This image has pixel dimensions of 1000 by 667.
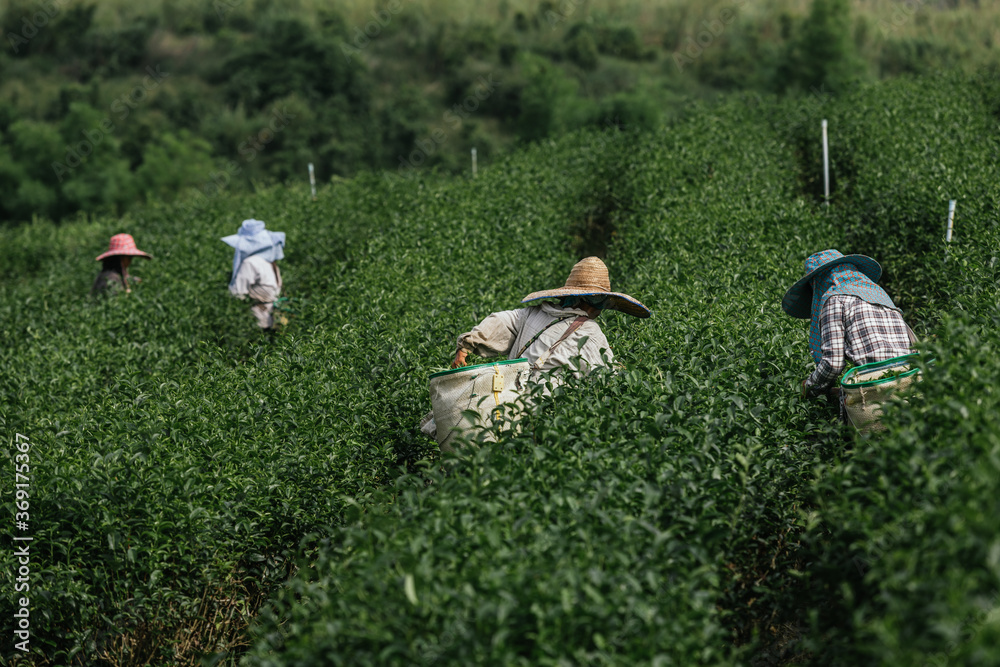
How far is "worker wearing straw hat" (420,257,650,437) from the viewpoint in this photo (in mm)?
4723

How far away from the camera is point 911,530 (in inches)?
113

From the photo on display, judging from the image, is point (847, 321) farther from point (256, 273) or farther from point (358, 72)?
point (358, 72)

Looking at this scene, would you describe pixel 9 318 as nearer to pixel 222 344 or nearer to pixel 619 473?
pixel 222 344

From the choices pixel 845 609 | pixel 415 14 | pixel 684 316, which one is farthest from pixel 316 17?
pixel 845 609

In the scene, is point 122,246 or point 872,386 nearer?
point 872,386

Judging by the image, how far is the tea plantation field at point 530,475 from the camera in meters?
2.80
